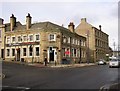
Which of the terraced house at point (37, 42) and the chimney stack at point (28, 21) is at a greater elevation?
the chimney stack at point (28, 21)

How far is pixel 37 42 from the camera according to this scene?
5325cm

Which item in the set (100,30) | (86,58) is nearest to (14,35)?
(86,58)

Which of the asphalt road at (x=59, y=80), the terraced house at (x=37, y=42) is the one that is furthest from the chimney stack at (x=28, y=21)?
the asphalt road at (x=59, y=80)

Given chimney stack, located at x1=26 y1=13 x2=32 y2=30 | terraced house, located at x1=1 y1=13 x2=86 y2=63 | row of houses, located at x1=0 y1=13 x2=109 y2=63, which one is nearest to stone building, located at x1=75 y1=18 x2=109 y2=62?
row of houses, located at x1=0 y1=13 x2=109 y2=63

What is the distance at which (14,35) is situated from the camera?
189 feet

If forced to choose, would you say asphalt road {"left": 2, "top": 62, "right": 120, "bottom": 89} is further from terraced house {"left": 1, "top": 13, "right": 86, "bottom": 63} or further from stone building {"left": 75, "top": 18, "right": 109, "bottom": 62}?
stone building {"left": 75, "top": 18, "right": 109, "bottom": 62}

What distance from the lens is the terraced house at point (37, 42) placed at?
5253 cm

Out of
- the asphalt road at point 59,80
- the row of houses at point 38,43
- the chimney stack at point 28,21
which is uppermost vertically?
the chimney stack at point 28,21

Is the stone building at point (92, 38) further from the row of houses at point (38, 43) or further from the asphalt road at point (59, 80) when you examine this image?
the asphalt road at point (59, 80)

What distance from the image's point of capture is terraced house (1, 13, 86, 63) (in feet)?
172

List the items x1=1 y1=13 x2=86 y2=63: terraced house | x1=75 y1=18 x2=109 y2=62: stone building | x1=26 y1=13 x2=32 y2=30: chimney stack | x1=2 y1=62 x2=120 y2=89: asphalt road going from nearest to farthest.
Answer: x1=2 y1=62 x2=120 y2=89: asphalt road
x1=1 y1=13 x2=86 y2=63: terraced house
x1=26 y1=13 x2=32 y2=30: chimney stack
x1=75 y1=18 x2=109 y2=62: stone building

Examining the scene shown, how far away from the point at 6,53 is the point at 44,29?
1166 centimetres

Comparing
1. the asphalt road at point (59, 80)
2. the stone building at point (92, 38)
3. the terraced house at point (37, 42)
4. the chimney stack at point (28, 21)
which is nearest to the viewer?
the asphalt road at point (59, 80)

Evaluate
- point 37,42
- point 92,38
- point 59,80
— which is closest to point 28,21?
point 37,42
